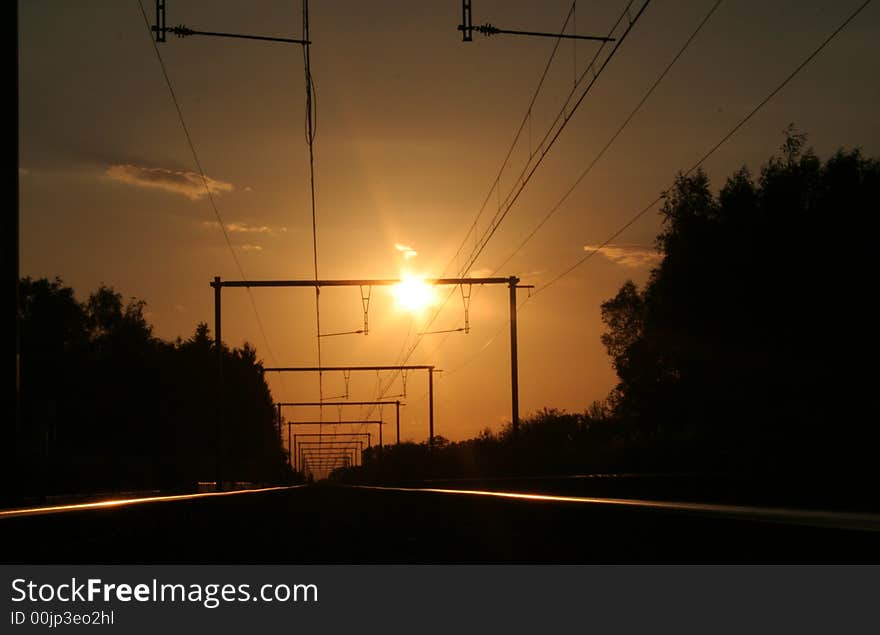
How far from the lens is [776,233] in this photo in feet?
179

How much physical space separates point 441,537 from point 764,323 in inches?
1810

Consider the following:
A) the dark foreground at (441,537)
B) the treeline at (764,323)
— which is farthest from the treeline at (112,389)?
the dark foreground at (441,537)

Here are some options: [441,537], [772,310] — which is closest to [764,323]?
[772,310]

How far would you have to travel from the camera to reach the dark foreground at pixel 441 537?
4922 mm

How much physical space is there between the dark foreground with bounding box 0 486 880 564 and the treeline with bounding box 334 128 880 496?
3304 centimetres

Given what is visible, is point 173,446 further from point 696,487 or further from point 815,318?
→ point 696,487

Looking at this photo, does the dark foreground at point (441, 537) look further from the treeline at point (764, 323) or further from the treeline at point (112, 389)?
the treeline at point (112, 389)

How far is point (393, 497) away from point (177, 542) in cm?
1061

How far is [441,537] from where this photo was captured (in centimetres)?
A: 988

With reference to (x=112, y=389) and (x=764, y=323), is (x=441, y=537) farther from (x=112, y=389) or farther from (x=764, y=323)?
(x=112, y=389)

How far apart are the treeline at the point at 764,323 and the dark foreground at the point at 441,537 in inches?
1301

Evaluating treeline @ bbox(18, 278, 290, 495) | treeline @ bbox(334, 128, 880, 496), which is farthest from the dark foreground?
treeline @ bbox(18, 278, 290, 495)

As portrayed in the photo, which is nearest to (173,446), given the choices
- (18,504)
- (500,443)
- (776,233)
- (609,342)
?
(609,342)

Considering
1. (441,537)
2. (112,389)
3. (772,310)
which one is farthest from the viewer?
(112,389)
